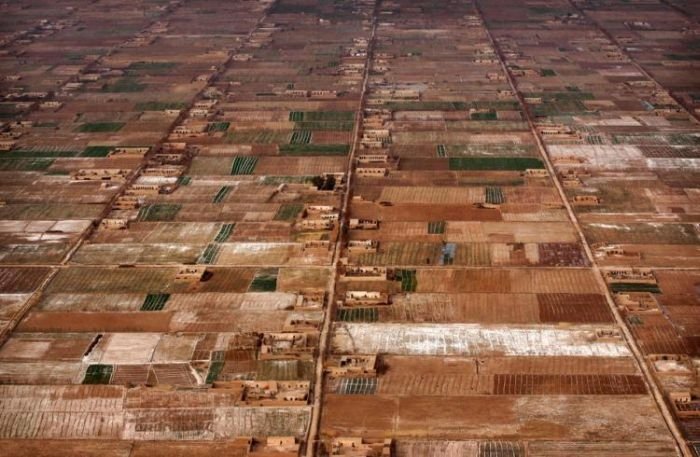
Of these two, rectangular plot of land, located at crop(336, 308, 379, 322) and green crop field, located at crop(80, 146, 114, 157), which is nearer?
rectangular plot of land, located at crop(336, 308, 379, 322)

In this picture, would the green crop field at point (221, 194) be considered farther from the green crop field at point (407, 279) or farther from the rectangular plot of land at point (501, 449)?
the rectangular plot of land at point (501, 449)

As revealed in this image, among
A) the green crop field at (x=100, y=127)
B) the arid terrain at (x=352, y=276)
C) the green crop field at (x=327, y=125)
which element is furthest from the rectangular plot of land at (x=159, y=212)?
the green crop field at (x=327, y=125)

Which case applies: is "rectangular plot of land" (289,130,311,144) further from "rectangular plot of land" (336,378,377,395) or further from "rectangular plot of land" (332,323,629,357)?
"rectangular plot of land" (336,378,377,395)

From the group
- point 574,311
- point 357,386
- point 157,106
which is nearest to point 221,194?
point 157,106

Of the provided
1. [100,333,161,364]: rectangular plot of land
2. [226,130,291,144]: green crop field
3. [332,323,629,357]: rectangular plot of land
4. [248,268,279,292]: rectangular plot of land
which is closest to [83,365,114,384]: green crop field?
[100,333,161,364]: rectangular plot of land

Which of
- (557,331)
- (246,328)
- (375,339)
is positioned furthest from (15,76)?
(557,331)

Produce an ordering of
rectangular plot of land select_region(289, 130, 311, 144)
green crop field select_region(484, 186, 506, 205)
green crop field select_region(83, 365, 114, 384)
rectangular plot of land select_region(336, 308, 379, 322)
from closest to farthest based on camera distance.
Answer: green crop field select_region(83, 365, 114, 384) → rectangular plot of land select_region(336, 308, 379, 322) → green crop field select_region(484, 186, 506, 205) → rectangular plot of land select_region(289, 130, 311, 144)

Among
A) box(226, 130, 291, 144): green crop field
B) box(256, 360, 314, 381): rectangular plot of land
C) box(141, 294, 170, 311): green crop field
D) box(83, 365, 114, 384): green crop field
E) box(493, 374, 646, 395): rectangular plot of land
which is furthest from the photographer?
box(226, 130, 291, 144): green crop field

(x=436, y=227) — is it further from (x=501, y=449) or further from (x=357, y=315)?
(x=501, y=449)
